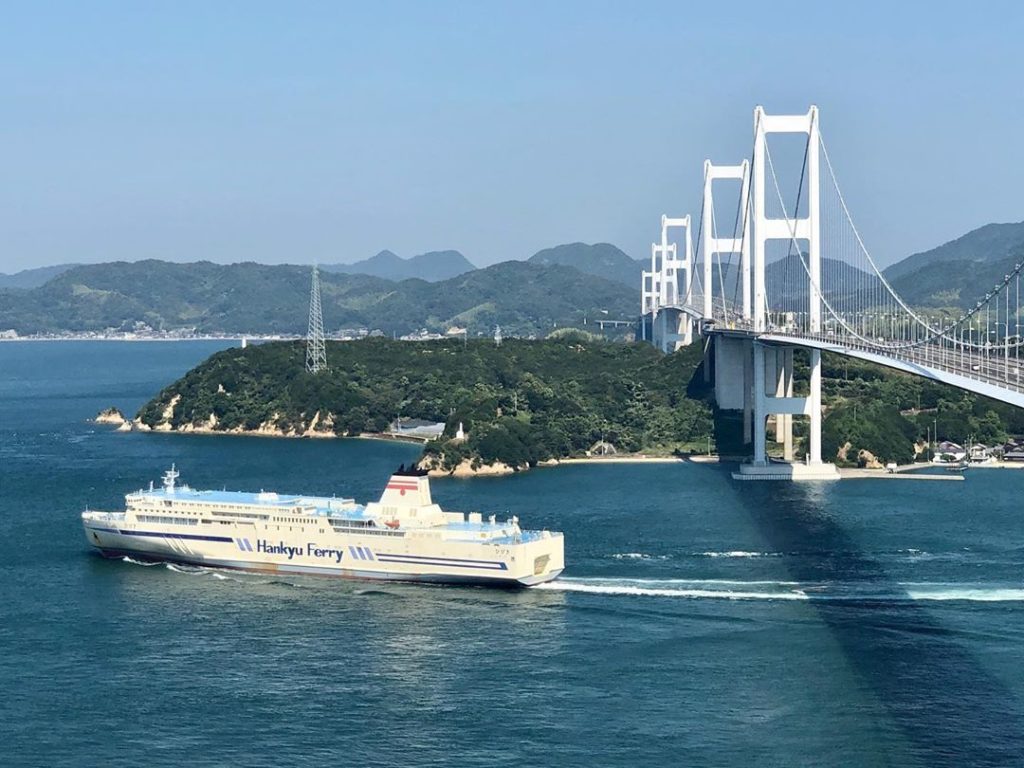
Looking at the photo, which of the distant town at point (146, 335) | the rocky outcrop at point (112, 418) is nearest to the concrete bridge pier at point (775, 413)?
the rocky outcrop at point (112, 418)

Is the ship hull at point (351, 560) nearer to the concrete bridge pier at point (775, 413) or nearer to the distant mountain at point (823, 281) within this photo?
the concrete bridge pier at point (775, 413)

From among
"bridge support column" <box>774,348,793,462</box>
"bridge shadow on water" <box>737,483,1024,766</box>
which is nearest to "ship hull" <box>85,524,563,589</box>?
"bridge shadow on water" <box>737,483,1024,766</box>

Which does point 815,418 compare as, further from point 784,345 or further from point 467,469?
point 467,469

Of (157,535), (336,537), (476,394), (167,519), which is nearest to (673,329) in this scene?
(476,394)

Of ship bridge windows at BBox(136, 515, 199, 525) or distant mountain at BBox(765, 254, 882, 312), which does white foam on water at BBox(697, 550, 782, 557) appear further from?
distant mountain at BBox(765, 254, 882, 312)

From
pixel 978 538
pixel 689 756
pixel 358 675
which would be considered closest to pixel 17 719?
pixel 358 675

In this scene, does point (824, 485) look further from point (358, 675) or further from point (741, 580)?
point (358, 675)

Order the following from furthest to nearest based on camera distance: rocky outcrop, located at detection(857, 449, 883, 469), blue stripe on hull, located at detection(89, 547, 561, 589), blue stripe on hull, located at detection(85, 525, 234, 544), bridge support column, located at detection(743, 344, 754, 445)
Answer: bridge support column, located at detection(743, 344, 754, 445) → rocky outcrop, located at detection(857, 449, 883, 469) → blue stripe on hull, located at detection(85, 525, 234, 544) → blue stripe on hull, located at detection(89, 547, 561, 589)
